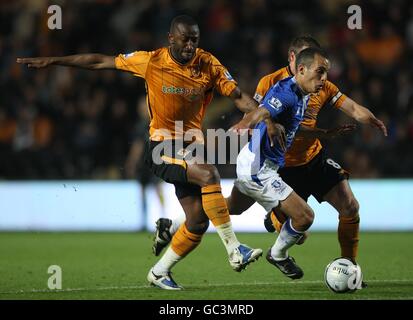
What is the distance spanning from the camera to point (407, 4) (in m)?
15.2

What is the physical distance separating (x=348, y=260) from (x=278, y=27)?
853cm

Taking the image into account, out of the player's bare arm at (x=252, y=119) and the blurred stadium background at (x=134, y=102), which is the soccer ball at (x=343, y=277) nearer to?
the player's bare arm at (x=252, y=119)

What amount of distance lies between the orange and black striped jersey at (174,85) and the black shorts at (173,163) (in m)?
0.11

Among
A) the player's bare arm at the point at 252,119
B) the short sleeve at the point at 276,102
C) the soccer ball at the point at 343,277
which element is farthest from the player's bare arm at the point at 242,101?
the soccer ball at the point at 343,277

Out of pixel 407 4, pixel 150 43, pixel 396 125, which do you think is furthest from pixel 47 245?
pixel 407 4

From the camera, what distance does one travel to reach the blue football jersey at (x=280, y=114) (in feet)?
23.5

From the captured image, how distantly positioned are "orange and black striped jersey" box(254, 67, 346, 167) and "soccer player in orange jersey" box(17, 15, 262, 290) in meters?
0.59

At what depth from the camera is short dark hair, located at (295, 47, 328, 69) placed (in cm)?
730

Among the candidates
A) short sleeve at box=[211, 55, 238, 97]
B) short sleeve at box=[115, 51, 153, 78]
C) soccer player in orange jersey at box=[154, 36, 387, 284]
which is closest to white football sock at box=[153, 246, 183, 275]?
soccer player in orange jersey at box=[154, 36, 387, 284]

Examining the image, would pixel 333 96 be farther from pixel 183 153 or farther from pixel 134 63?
pixel 134 63

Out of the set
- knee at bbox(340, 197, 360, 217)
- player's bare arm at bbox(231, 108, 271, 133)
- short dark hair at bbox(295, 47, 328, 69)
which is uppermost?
short dark hair at bbox(295, 47, 328, 69)

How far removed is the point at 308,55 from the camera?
7.33 metres

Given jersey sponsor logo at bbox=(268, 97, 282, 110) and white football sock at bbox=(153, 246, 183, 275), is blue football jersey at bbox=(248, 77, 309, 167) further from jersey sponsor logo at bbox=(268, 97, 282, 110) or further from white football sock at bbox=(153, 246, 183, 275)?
white football sock at bbox=(153, 246, 183, 275)

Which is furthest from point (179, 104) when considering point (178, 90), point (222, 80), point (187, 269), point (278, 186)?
point (187, 269)
